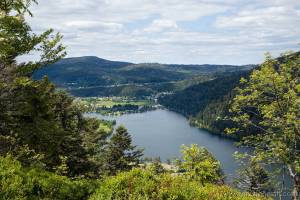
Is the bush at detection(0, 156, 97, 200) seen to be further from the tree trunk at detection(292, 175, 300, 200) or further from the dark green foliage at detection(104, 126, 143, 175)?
the dark green foliage at detection(104, 126, 143, 175)

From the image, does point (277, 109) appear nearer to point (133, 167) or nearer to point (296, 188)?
point (296, 188)

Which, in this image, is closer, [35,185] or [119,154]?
[35,185]

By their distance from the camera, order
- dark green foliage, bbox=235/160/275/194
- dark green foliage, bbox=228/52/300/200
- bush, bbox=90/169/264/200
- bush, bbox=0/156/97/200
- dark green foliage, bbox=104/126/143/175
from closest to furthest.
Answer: bush, bbox=0/156/97/200, bush, bbox=90/169/264/200, dark green foliage, bbox=228/52/300/200, dark green foliage, bbox=235/160/275/194, dark green foliage, bbox=104/126/143/175

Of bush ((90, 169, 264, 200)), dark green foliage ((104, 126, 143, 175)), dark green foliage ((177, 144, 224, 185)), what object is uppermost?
bush ((90, 169, 264, 200))

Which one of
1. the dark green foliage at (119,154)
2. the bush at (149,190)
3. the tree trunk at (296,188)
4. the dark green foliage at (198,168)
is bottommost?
the dark green foliage at (119,154)

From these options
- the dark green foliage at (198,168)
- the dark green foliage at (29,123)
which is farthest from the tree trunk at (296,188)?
the dark green foliage at (29,123)

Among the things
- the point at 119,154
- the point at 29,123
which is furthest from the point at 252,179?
the point at 119,154

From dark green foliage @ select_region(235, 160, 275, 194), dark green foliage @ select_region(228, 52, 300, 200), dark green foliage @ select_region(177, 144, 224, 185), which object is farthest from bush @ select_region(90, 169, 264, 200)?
dark green foliage @ select_region(177, 144, 224, 185)

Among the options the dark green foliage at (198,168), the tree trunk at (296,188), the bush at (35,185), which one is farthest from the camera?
the dark green foliage at (198,168)

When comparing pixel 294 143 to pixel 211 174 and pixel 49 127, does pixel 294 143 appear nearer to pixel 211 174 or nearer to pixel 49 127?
pixel 211 174

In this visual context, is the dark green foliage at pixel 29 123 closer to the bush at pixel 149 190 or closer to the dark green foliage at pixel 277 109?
the bush at pixel 149 190

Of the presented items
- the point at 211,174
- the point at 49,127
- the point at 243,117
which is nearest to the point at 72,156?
the point at 49,127
